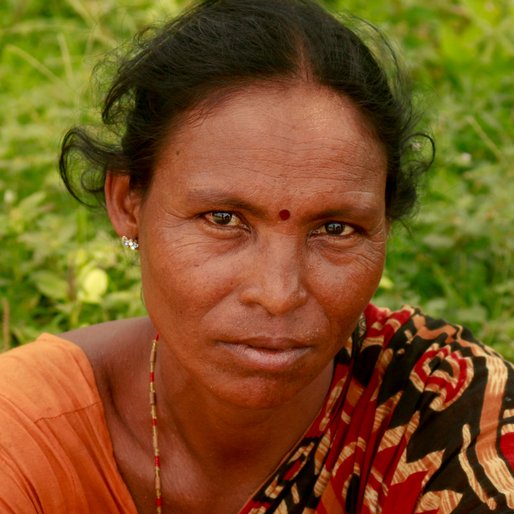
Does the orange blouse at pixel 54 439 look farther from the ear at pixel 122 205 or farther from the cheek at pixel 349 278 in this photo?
the cheek at pixel 349 278

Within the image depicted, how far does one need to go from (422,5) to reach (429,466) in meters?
3.58

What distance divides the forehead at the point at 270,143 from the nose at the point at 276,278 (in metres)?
0.11

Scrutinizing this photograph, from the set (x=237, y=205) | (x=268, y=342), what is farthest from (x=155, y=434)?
(x=237, y=205)

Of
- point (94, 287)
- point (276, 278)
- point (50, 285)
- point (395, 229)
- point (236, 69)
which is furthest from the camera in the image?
point (50, 285)

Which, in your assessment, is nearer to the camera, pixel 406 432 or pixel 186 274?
pixel 186 274

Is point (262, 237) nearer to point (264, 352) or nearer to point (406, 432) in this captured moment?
point (264, 352)

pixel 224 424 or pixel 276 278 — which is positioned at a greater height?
pixel 276 278

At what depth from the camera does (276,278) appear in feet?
6.01

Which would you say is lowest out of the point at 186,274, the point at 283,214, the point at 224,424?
the point at 224,424

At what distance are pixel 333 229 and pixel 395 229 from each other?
0.86m

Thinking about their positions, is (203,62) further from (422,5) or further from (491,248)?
(422,5)

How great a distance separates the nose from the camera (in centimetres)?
182

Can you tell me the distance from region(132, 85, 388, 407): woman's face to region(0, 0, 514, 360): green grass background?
689 mm

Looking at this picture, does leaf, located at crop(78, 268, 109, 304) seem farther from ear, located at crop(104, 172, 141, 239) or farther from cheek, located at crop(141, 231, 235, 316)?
cheek, located at crop(141, 231, 235, 316)
